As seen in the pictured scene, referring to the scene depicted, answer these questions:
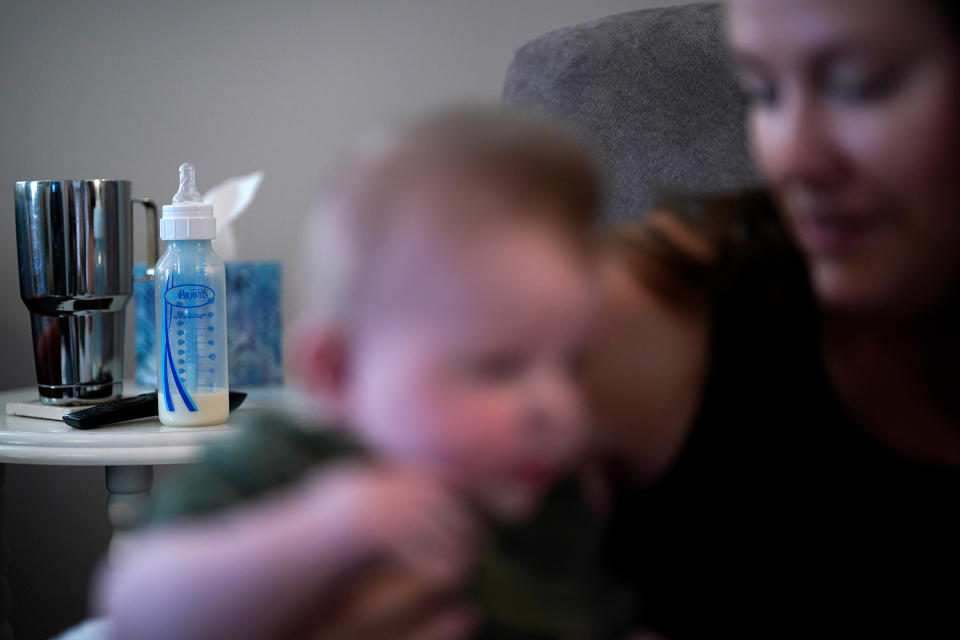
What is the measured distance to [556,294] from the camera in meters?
0.50

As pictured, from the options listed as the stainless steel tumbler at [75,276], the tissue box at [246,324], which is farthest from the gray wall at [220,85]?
the stainless steel tumbler at [75,276]

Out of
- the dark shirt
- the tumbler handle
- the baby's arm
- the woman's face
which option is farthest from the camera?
the tumbler handle

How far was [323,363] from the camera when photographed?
1.72ft

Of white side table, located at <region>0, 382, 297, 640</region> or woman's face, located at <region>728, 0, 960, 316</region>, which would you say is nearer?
woman's face, located at <region>728, 0, 960, 316</region>

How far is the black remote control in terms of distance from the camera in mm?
1400

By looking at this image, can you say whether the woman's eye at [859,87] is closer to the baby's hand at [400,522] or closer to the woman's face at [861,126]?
the woman's face at [861,126]

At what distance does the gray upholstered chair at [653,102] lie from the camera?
4.54 ft

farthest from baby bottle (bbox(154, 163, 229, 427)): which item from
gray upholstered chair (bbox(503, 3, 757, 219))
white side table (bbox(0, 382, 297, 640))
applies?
gray upholstered chair (bbox(503, 3, 757, 219))

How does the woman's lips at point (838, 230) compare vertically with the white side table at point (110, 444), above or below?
above

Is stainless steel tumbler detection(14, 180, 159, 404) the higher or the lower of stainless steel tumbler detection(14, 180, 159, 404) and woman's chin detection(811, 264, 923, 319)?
the lower

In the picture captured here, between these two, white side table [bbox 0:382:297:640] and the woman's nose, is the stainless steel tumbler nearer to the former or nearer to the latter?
white side table [bbox 0:382:297:640]

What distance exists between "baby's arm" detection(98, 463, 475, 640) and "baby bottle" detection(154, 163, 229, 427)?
86cm

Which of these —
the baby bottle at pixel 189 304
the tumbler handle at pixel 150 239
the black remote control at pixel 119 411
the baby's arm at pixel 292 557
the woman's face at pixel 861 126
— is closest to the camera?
the baby's arm at pixel 292 557

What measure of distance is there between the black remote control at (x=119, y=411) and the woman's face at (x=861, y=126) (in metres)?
1.03
